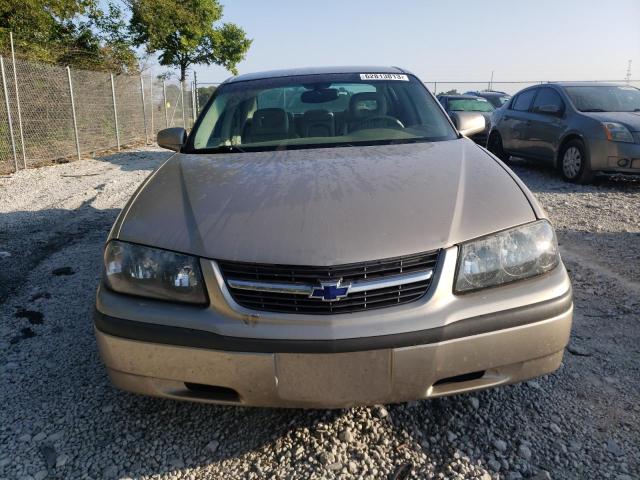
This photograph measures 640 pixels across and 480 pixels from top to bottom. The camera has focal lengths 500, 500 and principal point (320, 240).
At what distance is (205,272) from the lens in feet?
5.92

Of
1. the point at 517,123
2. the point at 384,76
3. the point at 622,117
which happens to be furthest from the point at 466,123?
the point at 517,123

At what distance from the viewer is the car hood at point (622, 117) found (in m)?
6.76

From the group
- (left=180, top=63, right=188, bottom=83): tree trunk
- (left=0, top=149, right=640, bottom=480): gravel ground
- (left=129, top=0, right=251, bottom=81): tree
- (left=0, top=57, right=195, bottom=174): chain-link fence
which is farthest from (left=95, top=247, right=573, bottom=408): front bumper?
(left=180, top=63, right=188, bottom=83): tree trunk

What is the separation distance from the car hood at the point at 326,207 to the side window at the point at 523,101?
708cm

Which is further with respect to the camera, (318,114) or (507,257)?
(318,114)

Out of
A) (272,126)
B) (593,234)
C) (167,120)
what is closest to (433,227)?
(272,126)

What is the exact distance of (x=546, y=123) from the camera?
8031 millimetres

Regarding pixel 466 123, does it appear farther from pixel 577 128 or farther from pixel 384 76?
pixel 577 128

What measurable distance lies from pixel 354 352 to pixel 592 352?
1733mm

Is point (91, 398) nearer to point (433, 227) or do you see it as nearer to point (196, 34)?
point (433, 227)

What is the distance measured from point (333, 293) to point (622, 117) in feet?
23.0

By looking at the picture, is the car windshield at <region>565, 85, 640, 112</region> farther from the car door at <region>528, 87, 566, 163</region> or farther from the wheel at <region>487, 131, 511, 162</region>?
the wheel at <region>487, 131, 511, 162</region>

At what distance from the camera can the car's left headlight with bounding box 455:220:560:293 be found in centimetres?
181

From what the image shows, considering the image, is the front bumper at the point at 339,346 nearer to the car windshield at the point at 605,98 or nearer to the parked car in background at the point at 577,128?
the parked car in background at the point at 577,128
